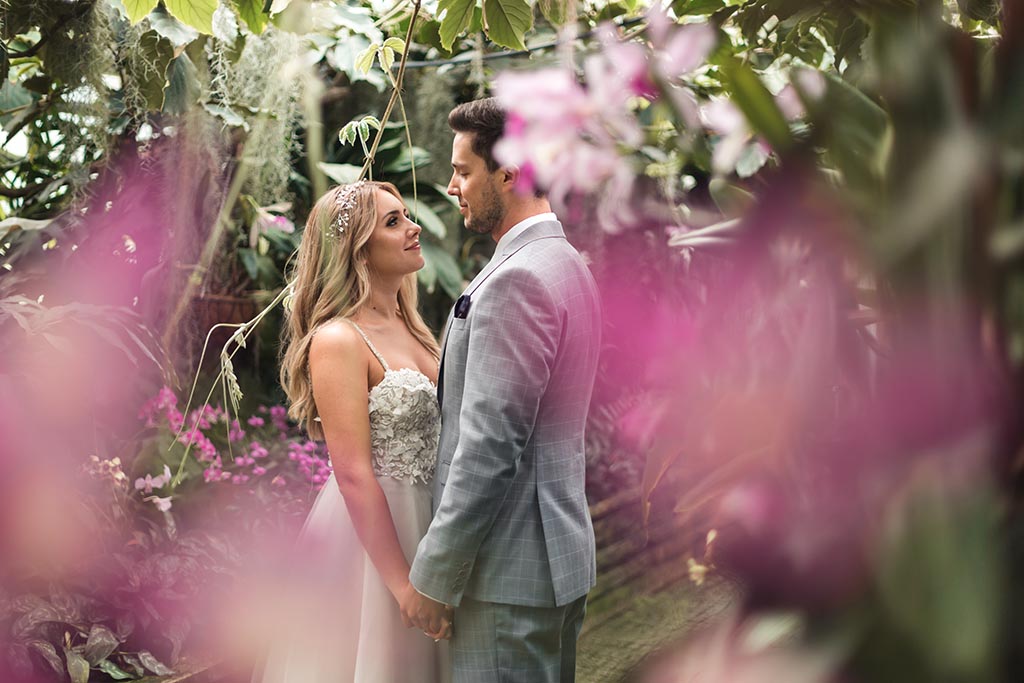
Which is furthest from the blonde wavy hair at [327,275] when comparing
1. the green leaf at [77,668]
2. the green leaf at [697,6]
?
the green leaf at [77,668]

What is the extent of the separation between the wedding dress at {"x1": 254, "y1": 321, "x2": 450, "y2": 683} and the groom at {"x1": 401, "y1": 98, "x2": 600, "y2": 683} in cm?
22

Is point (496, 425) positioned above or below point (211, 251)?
above

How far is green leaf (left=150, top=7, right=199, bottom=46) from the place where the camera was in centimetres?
213

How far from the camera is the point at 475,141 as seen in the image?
1.38m

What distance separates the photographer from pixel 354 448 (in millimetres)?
1561

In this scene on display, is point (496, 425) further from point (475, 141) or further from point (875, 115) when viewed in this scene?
point (875, 115)

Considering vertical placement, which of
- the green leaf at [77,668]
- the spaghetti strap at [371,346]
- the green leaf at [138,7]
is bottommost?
the green leaf at [77,668]

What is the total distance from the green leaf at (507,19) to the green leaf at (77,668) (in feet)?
6.08

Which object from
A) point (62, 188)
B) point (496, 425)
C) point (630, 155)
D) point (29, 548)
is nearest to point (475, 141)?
point (496, 425)

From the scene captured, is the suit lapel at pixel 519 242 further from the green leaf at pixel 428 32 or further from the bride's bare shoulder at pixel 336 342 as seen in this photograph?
the green leaf at pixel 428 32

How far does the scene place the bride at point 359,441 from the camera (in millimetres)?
1563

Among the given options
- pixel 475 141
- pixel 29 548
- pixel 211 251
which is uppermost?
pixel 475 141

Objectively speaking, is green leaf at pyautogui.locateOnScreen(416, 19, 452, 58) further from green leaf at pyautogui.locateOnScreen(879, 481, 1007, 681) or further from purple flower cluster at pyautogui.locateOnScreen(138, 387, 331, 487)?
purple flower cluster at pyautogui.locateOnScreen(138, 387, 331, 487)

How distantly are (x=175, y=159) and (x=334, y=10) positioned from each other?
87 cm
